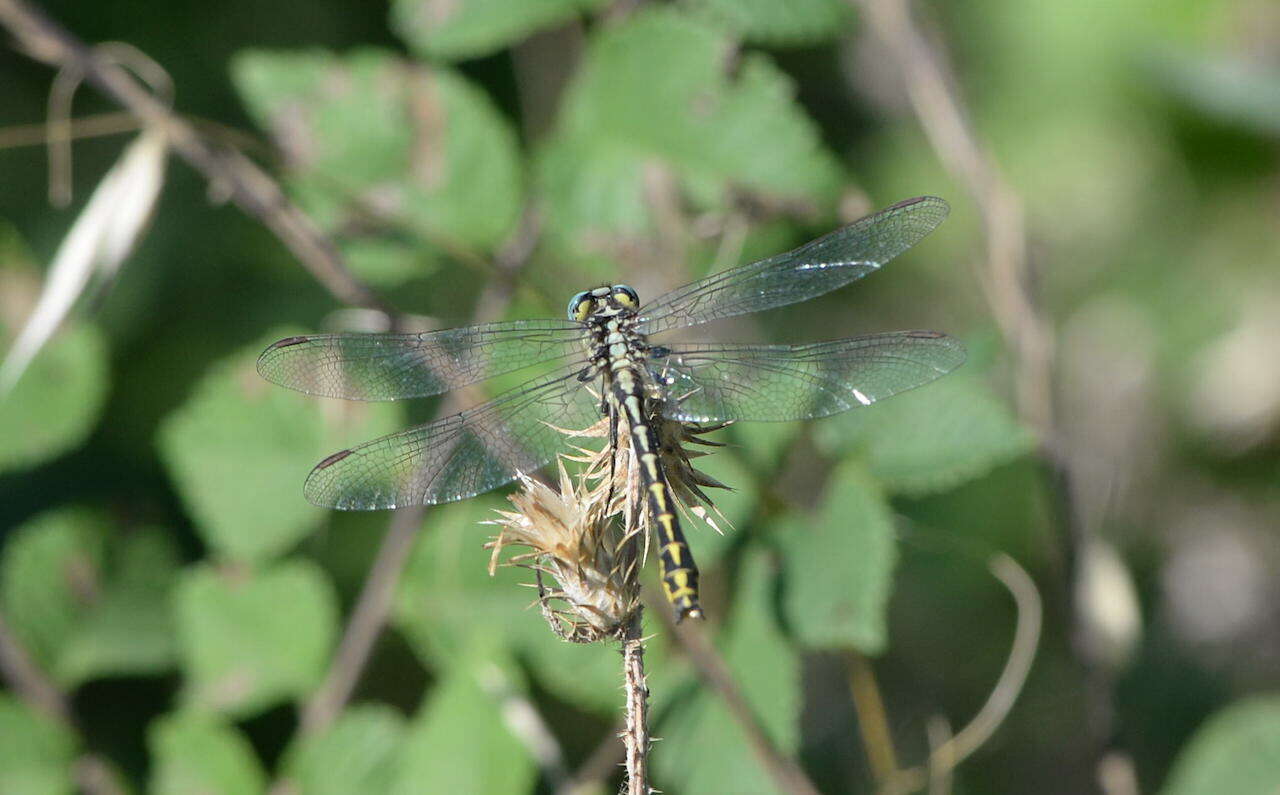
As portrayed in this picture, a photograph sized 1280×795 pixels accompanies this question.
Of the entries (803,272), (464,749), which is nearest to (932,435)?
(803,272)

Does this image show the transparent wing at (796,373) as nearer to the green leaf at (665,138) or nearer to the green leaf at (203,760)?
the green leaf at (665,138)

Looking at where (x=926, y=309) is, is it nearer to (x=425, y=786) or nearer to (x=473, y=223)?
(x=473, y=223)

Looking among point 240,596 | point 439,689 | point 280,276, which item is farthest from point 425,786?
point 280,276

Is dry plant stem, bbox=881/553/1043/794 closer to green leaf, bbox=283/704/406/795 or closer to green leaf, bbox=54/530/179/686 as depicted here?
green leaf, bbox=283/704/406/795

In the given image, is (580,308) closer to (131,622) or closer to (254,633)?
(254,633)

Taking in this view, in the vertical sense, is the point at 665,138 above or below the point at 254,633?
above
